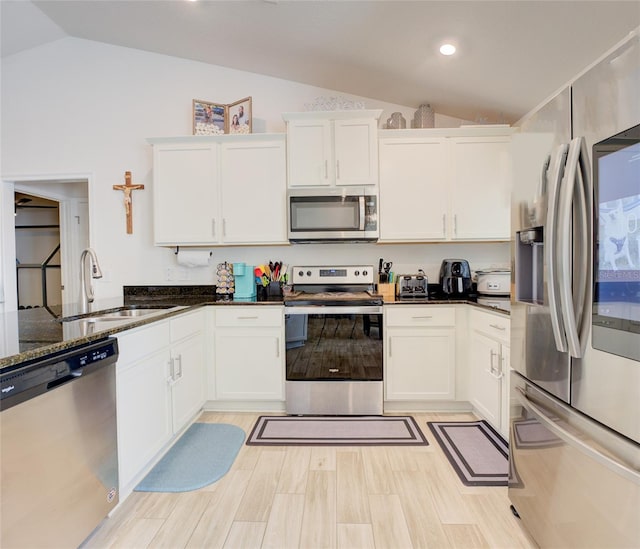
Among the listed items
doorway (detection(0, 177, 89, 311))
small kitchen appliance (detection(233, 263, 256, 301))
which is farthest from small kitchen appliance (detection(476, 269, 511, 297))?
doorway (detection(0, 177, 89, 311))

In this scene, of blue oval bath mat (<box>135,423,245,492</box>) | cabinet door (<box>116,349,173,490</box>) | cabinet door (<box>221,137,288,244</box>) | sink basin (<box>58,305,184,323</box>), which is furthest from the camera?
cabinet door (<box>221,137,288,244</box>)

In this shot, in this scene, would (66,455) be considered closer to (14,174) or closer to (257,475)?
(257,475)

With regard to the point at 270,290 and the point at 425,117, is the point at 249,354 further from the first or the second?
the point at 425,117

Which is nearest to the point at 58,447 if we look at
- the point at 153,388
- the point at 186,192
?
the point at 153,388

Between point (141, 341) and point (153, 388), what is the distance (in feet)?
1.02

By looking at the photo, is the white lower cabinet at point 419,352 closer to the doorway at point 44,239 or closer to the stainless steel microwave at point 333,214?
the stainless steel microwave at point 333,214

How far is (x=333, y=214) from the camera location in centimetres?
268

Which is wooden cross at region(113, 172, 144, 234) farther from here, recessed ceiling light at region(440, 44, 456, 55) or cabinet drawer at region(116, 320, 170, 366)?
recessed ceiling light at region(440, 44, 456, 55)

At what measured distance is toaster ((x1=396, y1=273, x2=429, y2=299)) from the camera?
278cm

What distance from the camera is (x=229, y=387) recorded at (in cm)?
259

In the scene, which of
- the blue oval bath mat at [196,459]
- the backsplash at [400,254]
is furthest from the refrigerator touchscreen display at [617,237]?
the backsplash at [400,254]

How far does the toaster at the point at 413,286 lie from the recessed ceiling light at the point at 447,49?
64.2 inches

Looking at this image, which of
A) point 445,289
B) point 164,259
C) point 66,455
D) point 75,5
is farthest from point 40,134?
point 445,289

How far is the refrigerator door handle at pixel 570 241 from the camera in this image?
1034mm
